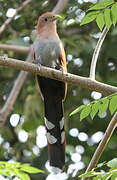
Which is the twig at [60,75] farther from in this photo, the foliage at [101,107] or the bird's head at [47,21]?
the bird's head at [47,21]

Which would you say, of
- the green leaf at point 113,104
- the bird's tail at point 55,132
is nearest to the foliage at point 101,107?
the green leaf at point 113,104

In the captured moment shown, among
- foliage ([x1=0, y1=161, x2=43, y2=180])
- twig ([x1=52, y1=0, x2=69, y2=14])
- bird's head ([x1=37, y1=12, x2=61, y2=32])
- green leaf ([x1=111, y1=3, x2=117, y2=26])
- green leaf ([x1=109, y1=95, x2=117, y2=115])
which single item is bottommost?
green leaf ([x1=109, y1=95, x2=117, y2=115])

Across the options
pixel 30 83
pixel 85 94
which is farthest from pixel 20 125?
pixel 85 94

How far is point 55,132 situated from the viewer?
326cm

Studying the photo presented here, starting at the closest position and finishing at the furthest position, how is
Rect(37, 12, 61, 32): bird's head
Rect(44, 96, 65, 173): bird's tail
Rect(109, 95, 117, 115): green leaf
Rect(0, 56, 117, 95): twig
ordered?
Rect(109, 95, 117, 115): green leaf, Rect(0, 56, 117, 95): twig, Rect(44, 96, 65, 173): bird's tail, Rect(37, 12, 61, 32): bird's head

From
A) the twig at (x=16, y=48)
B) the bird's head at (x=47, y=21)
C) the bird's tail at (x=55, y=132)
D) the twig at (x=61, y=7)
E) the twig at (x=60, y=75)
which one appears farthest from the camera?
the twig at (x=61, y=7)

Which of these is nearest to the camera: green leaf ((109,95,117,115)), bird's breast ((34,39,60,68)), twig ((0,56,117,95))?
green leaf ((109,95,117,115))

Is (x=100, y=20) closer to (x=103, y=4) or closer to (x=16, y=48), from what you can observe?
(x=103, y=4)

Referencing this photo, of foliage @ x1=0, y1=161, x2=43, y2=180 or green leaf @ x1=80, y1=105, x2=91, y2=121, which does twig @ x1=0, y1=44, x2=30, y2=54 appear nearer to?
foliage @ x1=0, y1=161, x2=43, y2=180

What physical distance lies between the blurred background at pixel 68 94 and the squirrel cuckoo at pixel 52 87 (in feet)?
2.49

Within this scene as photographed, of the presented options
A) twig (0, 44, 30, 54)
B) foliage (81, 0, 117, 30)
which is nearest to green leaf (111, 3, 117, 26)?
foliage (81, 0, 117, 30)

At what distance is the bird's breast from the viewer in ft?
11.2

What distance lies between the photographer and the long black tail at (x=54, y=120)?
3.11 metres

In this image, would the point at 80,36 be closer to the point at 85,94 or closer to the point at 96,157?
the point at 85,94
